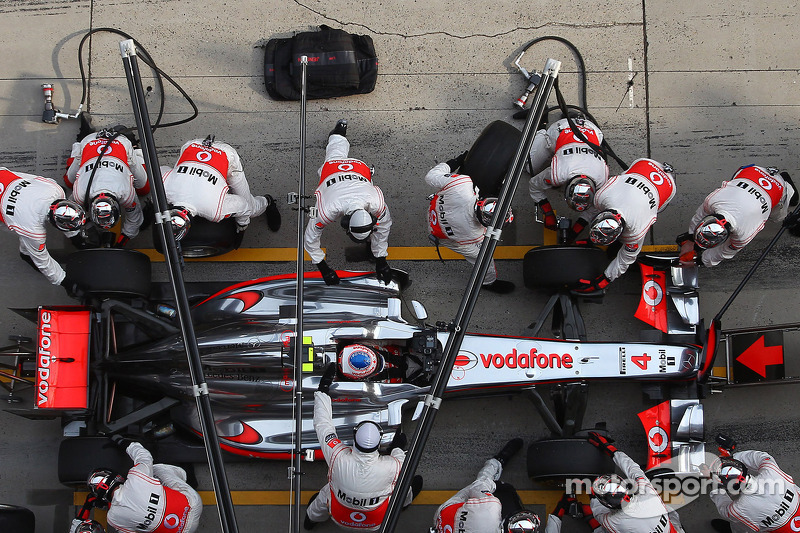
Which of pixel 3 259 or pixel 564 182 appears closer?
pixel 564 182

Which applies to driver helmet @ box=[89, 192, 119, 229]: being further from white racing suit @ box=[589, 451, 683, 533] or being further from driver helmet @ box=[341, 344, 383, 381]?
white racing suit @ box=[589, 451, 683, 533]

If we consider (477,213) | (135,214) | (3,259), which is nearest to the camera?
(477,213)

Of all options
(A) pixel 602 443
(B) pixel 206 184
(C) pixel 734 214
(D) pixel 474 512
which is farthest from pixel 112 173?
(C) pixel 734 214

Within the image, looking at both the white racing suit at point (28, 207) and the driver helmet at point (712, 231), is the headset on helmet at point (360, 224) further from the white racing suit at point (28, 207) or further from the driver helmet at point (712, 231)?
the driver helmet at point (712, 231)

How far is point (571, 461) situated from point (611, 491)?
0.55 metres

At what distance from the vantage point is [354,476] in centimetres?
515

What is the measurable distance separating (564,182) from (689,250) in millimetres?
1170

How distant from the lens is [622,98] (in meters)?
6.85

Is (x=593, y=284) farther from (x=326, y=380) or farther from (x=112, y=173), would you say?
(x=112, y=173)

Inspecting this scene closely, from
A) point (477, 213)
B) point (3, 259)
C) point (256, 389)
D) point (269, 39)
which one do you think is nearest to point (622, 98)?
point (477, 213)

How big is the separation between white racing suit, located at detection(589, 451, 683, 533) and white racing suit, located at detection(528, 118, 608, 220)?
2.10 meters

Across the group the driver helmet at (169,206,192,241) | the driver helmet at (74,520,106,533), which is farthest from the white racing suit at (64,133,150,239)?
the driver helmet at (74,520,106,533)

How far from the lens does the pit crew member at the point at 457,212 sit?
221 inches

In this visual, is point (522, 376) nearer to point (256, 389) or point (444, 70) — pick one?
point (256, 389)
